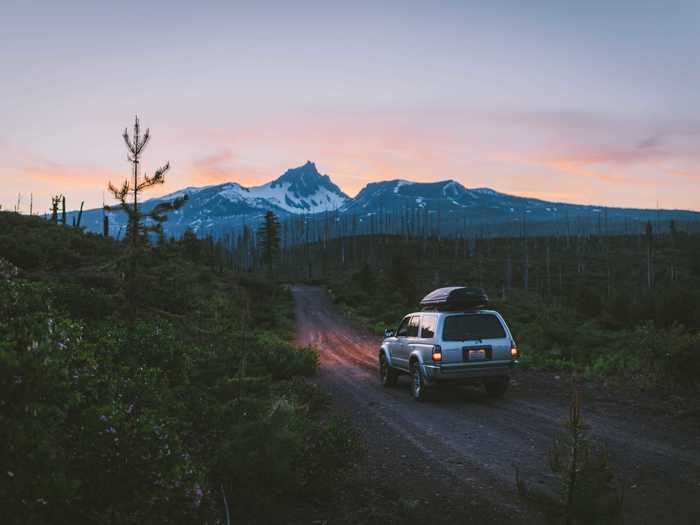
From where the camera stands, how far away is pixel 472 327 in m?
11.4

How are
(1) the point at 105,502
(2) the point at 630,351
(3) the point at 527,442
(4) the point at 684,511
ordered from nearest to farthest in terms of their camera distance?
1. (1) the point at 105,502
2. (4) the point at 684,511
3. (3) the point at 527,442
4. (2) the point at 630,351

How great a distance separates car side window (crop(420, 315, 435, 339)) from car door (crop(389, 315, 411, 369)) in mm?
1066

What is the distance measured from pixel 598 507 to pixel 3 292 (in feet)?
29.5

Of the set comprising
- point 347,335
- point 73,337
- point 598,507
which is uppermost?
point 73,337

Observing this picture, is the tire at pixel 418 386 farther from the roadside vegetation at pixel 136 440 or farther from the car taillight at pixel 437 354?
the roadside vegetation at pixel 136 440

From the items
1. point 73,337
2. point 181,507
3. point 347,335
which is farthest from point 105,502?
point 347,335

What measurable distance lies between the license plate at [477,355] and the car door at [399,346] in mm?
2288

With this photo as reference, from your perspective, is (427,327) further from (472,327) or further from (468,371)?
(468,371)

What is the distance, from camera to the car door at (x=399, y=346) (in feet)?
43.4

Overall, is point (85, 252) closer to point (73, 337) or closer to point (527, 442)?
point (73, 337)

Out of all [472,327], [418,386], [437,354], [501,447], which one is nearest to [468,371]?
[437,354]

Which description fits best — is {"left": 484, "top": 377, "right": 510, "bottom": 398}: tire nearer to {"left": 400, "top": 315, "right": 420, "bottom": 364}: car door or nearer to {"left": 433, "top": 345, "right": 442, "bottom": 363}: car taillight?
{"left": 433, "top": 345, "right": 442, "bottom": 363}: car taillight

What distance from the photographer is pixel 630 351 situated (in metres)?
14.8

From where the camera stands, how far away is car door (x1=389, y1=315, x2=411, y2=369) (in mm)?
13228
